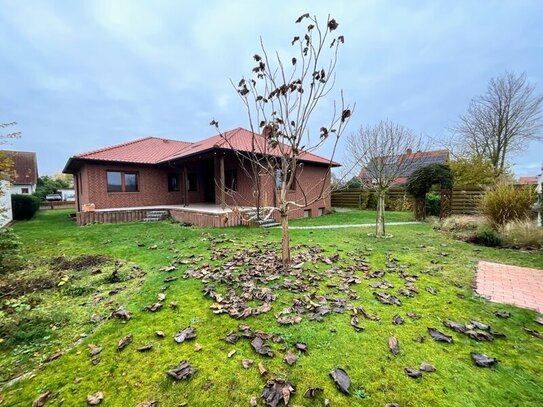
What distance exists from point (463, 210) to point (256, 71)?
44.8ft

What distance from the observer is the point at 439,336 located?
2461 mm

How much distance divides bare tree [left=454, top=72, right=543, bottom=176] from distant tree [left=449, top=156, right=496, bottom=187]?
54cm

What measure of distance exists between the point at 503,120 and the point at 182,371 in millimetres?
23480

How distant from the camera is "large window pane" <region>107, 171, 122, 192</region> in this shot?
13664 mm

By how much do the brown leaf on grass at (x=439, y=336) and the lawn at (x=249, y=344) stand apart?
2.0 inches

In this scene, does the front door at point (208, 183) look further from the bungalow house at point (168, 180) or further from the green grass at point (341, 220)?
the green grass at point (341, 220)

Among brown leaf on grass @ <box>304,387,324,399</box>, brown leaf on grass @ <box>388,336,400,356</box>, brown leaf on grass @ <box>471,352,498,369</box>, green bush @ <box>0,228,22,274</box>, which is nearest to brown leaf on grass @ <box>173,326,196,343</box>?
brown leaf on grass @ <box>304,387,324,399</box>

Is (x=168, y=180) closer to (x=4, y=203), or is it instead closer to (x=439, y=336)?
(x=4, y=203)

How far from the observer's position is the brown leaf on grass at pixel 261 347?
2217 mm

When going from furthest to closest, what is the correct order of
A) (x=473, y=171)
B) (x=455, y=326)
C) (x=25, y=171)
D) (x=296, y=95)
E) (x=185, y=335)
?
(x=25, y=171) < (x=473, y=171) < (x=296, y=95) < (x=455, y=326) < (x=185, y=335)

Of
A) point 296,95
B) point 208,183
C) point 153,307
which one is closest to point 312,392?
point 153,307

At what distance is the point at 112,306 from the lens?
319cm

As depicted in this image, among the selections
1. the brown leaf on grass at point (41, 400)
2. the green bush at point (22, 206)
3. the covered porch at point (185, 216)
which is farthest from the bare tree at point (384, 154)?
the green bush at point (22, 206)

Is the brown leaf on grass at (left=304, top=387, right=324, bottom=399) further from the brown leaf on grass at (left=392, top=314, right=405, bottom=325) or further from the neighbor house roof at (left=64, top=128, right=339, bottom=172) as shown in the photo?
the neighbor house roof at (left=64, top=128, right=339, bottom=172)
